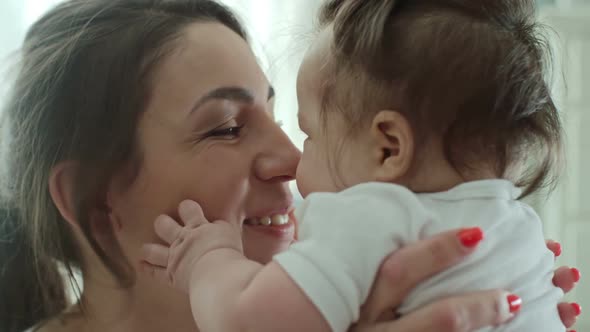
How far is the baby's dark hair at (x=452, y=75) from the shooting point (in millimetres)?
871

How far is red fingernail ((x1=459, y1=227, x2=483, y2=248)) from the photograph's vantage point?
2.57 feet

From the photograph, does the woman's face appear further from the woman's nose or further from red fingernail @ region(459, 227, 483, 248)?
red fingernail @ region(459, 227, 483, 248)

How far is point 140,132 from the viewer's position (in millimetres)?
1174

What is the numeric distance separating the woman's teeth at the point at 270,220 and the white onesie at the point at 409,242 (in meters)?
0.37

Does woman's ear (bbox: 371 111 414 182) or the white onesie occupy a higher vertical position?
woman's ear (bbox: 371 111 414 182)

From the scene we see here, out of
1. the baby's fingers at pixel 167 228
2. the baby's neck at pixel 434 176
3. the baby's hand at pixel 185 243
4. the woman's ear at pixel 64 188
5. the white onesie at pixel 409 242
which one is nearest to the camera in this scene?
the white onesie at pixel 409 242

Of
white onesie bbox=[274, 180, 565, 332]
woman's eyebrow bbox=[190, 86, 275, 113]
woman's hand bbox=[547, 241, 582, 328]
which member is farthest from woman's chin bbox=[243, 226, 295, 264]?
woman's hand bbox=[547, 241, 582, 328]

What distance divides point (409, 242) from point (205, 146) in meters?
0.48

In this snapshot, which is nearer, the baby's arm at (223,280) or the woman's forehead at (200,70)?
the baby's arm at (223,280)

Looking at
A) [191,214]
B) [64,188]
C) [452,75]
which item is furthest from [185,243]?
[452,75]

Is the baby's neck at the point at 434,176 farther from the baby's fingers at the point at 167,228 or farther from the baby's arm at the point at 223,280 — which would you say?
the baby's fingers at the point at 167,228

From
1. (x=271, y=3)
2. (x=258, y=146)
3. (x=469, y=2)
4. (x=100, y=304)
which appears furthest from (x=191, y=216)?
(x=271, y=3)

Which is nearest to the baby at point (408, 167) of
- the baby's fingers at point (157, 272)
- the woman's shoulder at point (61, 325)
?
the baby's fingers at point (157, 272)

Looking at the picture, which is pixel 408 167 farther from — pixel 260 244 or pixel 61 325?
pixel 61 325
